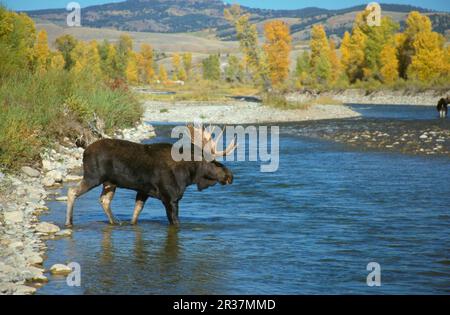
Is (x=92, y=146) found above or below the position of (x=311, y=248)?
above

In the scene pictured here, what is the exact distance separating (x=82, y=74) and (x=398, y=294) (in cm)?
2365

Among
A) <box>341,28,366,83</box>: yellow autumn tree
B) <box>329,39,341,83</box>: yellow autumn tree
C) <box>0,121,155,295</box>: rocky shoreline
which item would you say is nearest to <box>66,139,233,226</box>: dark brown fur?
<box>0,121,155,295</box>: rocky shoreline

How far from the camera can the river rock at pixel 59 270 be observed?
9.40m

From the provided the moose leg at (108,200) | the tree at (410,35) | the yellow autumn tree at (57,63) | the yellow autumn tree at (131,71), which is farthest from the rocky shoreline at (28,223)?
the yellow autumn tree at (131,71)

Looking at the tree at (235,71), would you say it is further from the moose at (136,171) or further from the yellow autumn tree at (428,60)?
the moose at (136,171)

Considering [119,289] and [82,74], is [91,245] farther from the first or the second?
[82,74]

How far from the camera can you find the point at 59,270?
942 centimetres

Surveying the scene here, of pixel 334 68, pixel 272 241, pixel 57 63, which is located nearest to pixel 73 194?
pixel 272 241

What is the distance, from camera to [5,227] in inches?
452

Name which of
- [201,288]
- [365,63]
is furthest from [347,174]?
[365,63]

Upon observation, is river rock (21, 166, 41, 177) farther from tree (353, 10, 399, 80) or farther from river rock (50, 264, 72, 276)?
tree (353, 10, 399, 80)

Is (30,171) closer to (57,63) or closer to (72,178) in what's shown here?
(72,178)

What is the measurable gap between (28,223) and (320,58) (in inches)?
3961

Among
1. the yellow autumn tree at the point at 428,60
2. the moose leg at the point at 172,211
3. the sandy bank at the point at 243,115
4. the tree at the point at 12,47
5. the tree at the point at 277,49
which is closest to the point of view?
the moose leg at the point at 172,211
